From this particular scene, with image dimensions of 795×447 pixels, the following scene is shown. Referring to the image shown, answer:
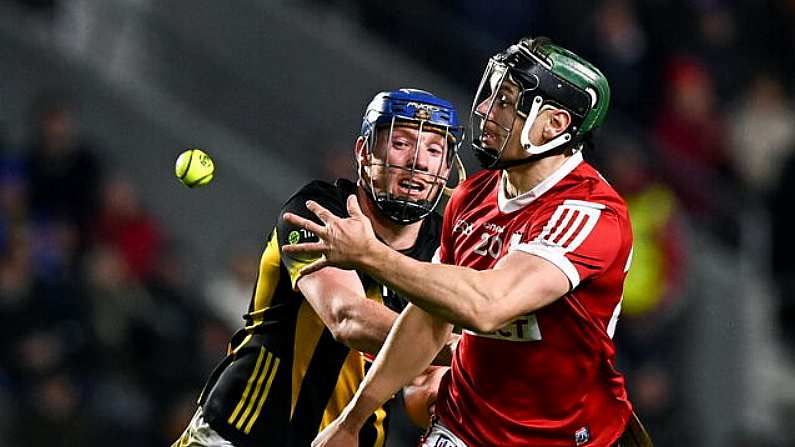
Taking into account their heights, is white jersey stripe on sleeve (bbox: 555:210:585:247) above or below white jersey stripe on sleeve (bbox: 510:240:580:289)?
above

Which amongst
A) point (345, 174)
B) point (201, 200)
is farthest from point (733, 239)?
point (201, 200)

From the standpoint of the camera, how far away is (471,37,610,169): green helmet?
186 inches

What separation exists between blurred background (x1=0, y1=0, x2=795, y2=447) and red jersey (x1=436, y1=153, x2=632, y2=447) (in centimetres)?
478

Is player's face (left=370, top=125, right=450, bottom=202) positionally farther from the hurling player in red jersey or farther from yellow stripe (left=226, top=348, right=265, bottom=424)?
yellow stripe (left=226, top=348, right=265, bottom=424)

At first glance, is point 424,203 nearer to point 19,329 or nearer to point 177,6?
point 19,329

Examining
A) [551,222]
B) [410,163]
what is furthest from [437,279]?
[410,163]

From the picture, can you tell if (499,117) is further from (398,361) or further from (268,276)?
(268,276)

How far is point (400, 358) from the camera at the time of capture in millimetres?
4762

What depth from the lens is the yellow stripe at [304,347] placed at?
5262mm

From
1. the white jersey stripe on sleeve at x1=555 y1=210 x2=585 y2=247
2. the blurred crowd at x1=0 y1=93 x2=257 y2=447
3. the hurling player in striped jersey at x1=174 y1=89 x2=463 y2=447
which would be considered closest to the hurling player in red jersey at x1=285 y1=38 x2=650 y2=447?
the white jersey stripe on sleeve at x1=555 y1=210 x2=585 y2=247

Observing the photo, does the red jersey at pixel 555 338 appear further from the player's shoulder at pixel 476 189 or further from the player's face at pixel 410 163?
the player's face at pixel 410 163

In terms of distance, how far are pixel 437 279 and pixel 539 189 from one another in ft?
1.95

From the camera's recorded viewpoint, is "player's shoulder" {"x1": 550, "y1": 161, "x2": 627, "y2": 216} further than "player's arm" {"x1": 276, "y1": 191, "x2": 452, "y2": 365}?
No

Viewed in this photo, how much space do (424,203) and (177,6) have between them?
6.97 metres
